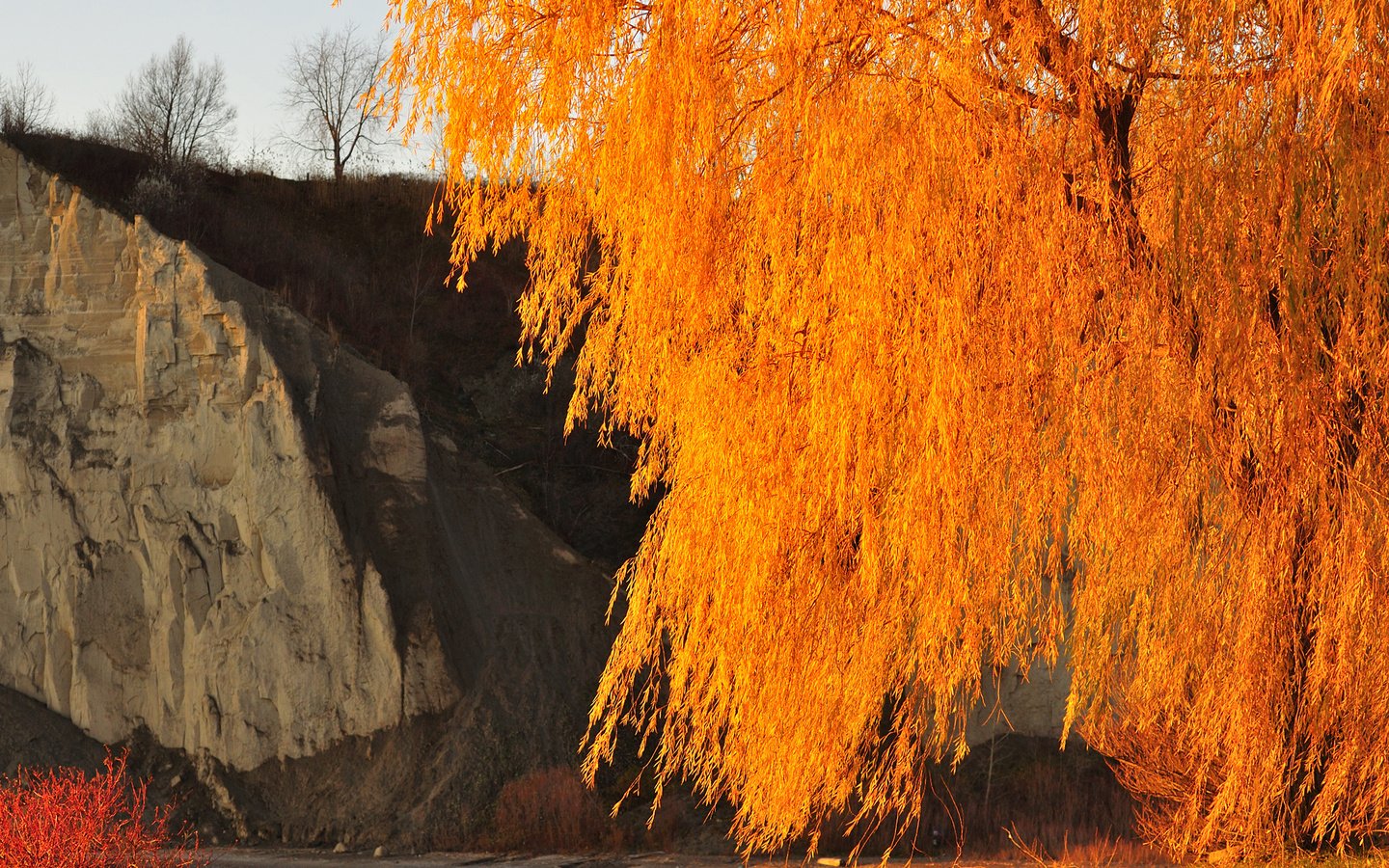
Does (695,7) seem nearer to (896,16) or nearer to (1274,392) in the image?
(896,16)

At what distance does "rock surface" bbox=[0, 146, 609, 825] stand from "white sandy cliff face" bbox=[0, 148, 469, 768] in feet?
0.08

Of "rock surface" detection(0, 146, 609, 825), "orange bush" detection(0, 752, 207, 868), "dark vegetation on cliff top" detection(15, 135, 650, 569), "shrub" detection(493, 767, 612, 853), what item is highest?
"dark vegetation on cliff top" detection(15, 135, 650, 569)

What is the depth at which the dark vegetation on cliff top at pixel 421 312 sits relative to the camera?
18.9 meters

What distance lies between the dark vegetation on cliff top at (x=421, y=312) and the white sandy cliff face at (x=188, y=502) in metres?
1.81

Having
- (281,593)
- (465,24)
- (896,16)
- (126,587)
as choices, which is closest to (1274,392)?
(896,16)

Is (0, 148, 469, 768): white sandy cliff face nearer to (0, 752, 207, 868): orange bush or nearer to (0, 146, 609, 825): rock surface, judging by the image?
(0, 146, 609, 825): rock surface


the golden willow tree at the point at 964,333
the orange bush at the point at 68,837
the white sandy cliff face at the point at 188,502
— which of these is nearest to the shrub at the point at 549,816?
the white sandy cliff face at the point at 188,502

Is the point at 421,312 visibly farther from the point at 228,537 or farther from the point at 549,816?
the point at 549,816

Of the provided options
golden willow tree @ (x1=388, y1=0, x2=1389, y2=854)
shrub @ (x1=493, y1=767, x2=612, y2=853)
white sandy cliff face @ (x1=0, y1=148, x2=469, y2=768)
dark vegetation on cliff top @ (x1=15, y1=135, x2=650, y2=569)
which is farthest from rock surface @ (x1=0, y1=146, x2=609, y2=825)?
golden willow tree @ (x1=388, y1=0, x2=1389, y2=854)

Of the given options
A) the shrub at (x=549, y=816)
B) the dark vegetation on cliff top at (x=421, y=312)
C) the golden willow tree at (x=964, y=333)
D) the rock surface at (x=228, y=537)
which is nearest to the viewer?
the golden willow tree at (x=964, y=333)

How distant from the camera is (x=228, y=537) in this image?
14859mm

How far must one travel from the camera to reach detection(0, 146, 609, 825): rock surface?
14.4 meters

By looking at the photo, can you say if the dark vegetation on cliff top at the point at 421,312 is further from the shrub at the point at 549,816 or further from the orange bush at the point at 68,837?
the orange bush at the point at 68,837

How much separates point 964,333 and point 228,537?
10.7 metres
